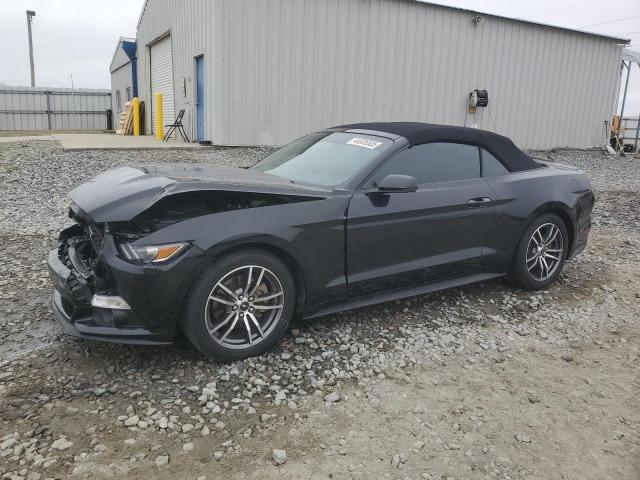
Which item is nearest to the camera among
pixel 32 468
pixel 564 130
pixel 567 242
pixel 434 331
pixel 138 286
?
pixel 32 468

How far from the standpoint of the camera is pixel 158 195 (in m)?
2.92

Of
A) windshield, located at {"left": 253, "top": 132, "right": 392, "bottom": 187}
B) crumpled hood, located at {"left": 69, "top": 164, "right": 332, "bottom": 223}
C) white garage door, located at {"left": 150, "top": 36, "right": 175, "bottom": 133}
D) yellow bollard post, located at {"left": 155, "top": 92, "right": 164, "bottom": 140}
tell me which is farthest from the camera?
yellow bollard post, located at {"left": 155, "top": 92, "right": 164, "bottom": 140}

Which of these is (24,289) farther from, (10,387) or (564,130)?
(564,130)

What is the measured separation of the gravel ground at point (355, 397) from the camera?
2383 mm

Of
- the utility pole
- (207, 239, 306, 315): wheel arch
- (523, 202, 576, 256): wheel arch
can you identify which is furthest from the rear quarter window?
the utility pole

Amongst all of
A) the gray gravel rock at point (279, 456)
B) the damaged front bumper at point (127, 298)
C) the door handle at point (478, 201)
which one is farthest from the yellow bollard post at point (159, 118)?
the gray gravel rock at point (279, 456)

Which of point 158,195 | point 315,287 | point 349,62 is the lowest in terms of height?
point 315,287

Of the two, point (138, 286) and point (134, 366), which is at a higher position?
point (138, 286)

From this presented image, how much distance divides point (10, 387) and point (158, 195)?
1.30m

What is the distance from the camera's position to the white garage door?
54.1ft

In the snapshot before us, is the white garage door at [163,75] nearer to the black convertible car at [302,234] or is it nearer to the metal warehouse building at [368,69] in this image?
the metal warehouse building at [368,69]

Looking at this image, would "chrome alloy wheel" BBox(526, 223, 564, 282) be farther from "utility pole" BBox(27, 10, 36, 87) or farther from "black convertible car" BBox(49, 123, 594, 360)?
"utility pole" BBox(27, 10, 36, 87)

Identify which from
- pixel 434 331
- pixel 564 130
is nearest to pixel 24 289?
pixel 434 331

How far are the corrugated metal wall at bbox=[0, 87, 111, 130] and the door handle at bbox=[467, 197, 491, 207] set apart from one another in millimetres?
29140
